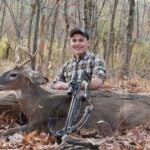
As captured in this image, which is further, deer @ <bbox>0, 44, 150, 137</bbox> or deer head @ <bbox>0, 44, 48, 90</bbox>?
deer head @ <bbox>0, 44, 48, 90</bbox>

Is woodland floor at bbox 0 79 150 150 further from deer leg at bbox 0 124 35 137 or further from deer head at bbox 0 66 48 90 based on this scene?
deer head at bbox 0 66 48 90

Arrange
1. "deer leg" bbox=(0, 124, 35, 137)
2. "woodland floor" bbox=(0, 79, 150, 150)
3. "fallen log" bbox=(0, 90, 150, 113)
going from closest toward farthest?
"woodland floor" bbox=(0, 79, 150, 150), "deer leg" bbox=(0, 124, 35, 137), "fallen log" bbox=(0, 90, 150, 113)

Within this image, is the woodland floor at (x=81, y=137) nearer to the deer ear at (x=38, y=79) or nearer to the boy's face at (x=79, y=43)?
the deer ear at (x=38, y=79)

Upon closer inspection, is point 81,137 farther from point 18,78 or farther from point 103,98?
point 18,78

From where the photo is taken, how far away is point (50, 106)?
741cm

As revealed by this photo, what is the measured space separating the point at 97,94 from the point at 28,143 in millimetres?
1880

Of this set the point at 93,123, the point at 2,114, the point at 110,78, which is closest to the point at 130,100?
the point at 93,123

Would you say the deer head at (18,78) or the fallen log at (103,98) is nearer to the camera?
the deer head at (18,78)

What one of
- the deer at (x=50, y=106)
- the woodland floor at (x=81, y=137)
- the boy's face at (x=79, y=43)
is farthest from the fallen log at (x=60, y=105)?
the boy's face at (x=79, y=43)

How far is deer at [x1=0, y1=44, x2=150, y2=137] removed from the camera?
23.8 feet

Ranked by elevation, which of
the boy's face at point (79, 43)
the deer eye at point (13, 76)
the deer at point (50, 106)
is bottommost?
the deer at point (50, 106)

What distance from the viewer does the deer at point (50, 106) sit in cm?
725

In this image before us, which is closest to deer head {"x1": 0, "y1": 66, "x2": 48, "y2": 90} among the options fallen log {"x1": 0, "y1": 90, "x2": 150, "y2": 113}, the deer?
the deer

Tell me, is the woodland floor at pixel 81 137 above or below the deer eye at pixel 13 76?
below
